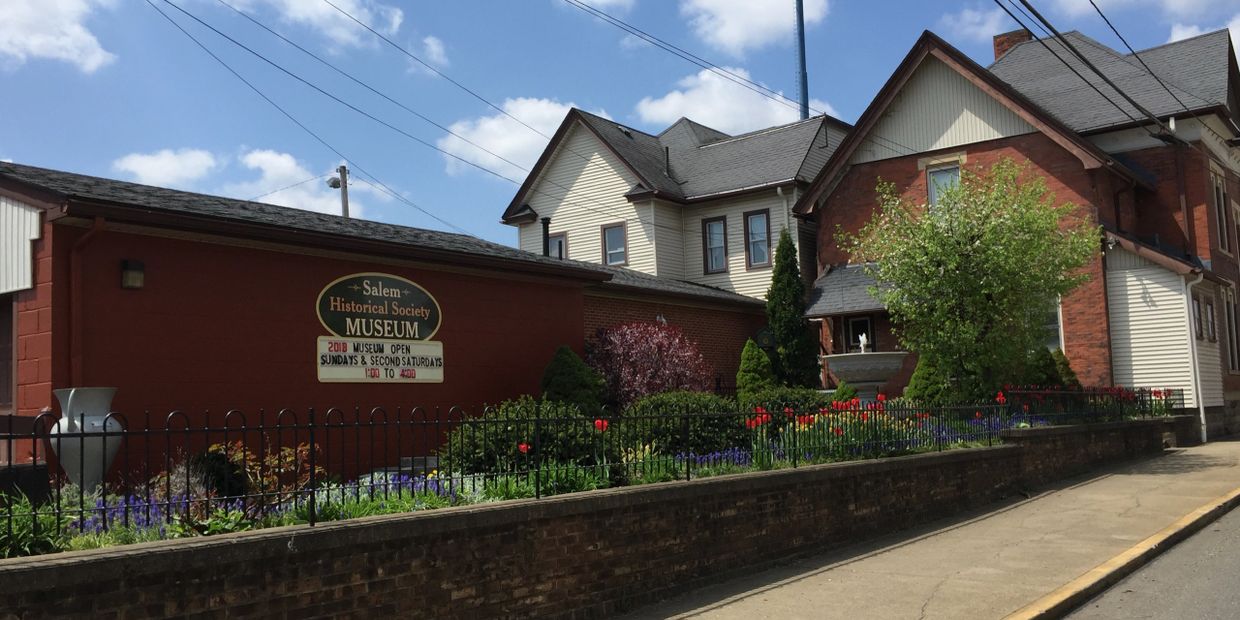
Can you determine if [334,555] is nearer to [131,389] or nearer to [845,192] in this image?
[131,389]

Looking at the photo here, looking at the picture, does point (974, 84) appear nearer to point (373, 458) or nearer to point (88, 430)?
point (373, 458)

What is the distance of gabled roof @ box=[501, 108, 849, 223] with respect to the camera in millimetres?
29094

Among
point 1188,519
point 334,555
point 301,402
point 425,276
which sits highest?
point 425,276

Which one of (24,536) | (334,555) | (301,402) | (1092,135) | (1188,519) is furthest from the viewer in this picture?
(1092,135)

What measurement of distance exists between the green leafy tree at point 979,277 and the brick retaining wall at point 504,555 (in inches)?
219

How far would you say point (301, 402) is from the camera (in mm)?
12938

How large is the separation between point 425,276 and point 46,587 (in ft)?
32.1

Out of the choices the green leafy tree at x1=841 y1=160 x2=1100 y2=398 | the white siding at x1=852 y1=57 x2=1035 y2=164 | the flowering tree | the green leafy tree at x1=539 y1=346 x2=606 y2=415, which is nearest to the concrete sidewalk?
the green leafy tree at x1=841 y1=160 x2=1100 y2=398

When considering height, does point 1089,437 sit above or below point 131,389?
below

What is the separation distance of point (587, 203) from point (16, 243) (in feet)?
66.7

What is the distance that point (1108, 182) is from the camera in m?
25.0

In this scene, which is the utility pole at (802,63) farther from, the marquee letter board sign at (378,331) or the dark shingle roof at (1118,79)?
the marquee letter board sign at (378,331)

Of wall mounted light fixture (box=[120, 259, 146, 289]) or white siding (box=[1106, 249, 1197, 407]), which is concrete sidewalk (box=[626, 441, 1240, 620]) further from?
white siding (box=[1106, 249, 1197, 407])

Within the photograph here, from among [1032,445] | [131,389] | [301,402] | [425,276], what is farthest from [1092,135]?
[131,389]
